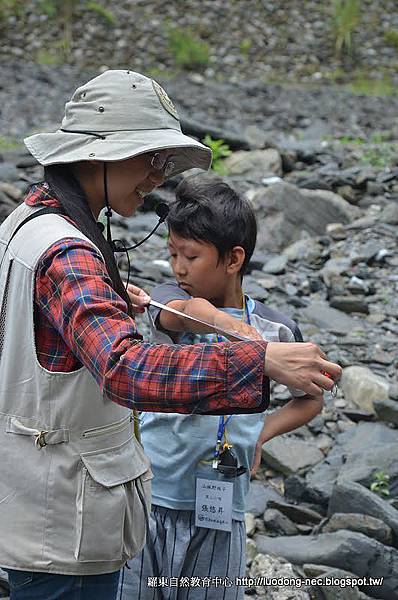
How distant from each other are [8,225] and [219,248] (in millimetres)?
776

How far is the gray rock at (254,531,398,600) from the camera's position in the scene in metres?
3.72

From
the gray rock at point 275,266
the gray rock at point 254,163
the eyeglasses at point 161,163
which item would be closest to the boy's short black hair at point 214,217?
the eyeglasses at point 161,163

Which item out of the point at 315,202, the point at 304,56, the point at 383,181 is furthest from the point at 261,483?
the point at 304,56

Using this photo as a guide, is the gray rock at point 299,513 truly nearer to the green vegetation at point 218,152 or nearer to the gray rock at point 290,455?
the gray rock at point 290,455

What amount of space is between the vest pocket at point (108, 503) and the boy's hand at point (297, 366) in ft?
1.59

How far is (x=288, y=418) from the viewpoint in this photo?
283 centimetres

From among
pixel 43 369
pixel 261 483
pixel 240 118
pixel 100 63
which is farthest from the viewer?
pixel 100 63

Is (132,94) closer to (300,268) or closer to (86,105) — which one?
(86,105)

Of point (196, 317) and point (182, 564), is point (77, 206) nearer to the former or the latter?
point (196, 317)

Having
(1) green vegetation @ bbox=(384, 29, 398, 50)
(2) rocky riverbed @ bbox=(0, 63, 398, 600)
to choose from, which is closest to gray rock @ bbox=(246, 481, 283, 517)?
(2) rocky riverbed @ bbox=(0, 63, 398, 600)

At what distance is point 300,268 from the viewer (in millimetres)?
8680

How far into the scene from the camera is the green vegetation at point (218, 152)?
1176 cm

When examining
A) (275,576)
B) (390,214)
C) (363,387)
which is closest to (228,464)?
(275,576)

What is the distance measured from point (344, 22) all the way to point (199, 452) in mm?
24395
